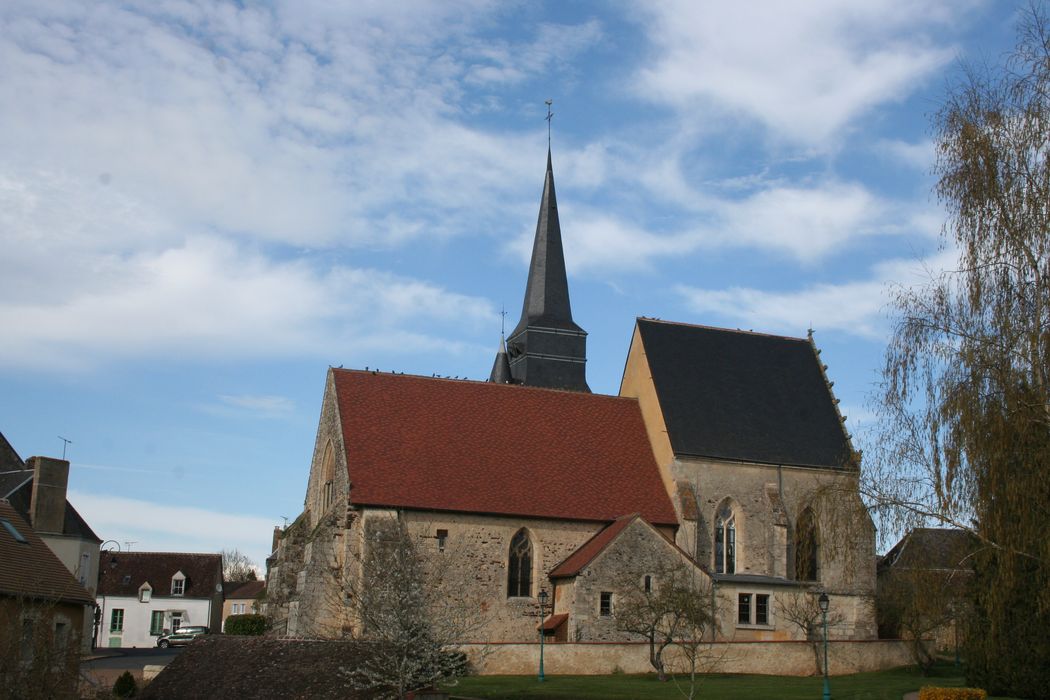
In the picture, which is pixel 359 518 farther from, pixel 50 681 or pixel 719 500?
pixel 50 681

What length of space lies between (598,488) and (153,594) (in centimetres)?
3578

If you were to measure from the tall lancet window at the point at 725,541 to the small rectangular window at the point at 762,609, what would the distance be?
1.33 meters

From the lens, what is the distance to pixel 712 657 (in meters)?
30.0

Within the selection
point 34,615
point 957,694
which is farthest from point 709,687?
point 34,615

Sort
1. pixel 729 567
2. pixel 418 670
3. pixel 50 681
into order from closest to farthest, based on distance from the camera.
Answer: pixel 50 681 < pixel 418 670 < pixel 729 567

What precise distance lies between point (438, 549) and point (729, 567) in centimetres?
941

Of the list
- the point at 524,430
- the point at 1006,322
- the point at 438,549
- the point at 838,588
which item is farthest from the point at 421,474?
the point at 1006,322

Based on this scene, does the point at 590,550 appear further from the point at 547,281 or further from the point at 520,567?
the point at 547,281

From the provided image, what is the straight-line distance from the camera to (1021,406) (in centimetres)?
1745

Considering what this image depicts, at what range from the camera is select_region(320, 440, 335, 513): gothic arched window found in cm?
3502

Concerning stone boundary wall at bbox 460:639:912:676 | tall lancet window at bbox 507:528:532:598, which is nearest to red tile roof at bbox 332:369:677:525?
tall lancet window at bbox 507:528:532:598

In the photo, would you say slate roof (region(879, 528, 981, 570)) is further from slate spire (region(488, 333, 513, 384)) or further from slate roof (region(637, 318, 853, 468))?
slate spire (region(488, 333, 513, 384))

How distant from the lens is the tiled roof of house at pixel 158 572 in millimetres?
61375

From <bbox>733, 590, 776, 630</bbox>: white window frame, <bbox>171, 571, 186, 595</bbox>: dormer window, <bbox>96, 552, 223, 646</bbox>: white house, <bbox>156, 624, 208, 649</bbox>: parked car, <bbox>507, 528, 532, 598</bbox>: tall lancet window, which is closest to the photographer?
<bbox>507, 528, 532, 598</bbox>: tall lancet window
